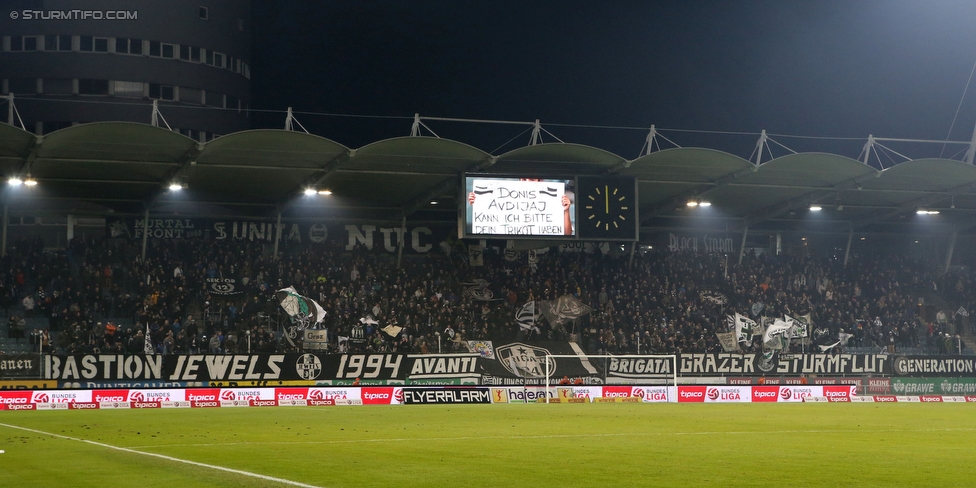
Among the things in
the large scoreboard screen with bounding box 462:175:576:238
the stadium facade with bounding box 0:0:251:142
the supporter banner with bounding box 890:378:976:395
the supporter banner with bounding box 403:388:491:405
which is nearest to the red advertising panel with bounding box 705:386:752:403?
the supporter banner with bounding box 890:378:976:395

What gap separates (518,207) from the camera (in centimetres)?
4088

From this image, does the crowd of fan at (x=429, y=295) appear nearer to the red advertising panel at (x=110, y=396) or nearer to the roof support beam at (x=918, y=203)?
the roof support beam at (x=918, y=203)

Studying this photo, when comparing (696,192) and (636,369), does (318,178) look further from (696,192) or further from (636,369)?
(696,192)

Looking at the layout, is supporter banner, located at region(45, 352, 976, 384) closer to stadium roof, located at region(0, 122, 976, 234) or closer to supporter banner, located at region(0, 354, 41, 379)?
supporter banner, located at region(0, 354, 41, 379)

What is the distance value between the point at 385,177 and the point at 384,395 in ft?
33.2

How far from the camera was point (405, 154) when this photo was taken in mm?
39812

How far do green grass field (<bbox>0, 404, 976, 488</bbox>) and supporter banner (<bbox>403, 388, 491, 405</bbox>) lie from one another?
943cm

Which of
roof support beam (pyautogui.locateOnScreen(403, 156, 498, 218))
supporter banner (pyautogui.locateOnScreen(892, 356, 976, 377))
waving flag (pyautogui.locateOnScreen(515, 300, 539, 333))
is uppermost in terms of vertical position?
roof support beam (pyautogui.locateOnScreen(403, 156, 498, 218))

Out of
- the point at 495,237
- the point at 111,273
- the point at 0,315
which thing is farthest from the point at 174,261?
the point at 495,237

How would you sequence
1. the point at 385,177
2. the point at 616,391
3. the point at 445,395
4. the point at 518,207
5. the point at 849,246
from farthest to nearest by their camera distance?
1. the point at 849,246
2. the point at 385,177
3. the point at 518,207
4. the point at 616,391
5. the point at 445,395

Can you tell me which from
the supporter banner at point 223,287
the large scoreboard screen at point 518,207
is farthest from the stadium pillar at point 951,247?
the supporter banner at point 223,287

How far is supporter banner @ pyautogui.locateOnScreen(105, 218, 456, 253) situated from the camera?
49.0 m

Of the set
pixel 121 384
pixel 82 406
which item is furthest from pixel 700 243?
pixel 82 406

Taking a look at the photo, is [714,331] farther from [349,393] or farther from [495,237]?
[349,393]
